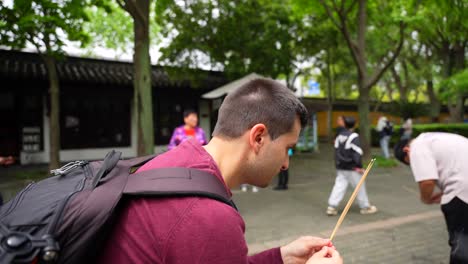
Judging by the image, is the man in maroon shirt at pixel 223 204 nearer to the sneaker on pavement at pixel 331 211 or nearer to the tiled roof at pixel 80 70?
the sneaker on pavement at pixel 331 211

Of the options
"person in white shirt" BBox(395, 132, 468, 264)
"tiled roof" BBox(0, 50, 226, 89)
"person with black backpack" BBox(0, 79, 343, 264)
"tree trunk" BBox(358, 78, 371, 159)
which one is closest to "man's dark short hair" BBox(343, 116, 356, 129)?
"person in white shirt" BBox(395, 132, 468, 264)

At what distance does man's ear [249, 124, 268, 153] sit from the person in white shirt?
1.97 m

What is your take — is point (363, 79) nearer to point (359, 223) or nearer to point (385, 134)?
point (385, 134)

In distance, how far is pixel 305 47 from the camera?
17141mm

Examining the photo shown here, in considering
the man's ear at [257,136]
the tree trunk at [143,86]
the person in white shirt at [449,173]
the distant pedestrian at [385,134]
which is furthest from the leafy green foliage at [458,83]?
the man's ear at [257,136]

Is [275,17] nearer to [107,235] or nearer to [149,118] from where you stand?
[149,118]

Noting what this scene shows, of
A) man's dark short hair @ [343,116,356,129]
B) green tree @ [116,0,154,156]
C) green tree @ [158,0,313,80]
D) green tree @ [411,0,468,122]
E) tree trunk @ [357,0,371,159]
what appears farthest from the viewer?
green tree @ [158,0,313,80]

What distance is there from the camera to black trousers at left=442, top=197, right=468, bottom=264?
2.57 meters

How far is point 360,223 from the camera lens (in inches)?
230

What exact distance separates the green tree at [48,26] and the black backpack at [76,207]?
8033mm

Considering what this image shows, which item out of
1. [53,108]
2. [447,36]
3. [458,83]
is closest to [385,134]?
[458,83]

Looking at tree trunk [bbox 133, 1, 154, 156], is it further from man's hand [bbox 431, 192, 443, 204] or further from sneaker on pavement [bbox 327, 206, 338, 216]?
man's hand [bbox 431, 192, 443, 204]

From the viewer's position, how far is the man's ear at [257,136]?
128 cm

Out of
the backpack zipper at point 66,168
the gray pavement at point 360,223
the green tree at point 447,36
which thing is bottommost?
the gray pavement at point 360,223
